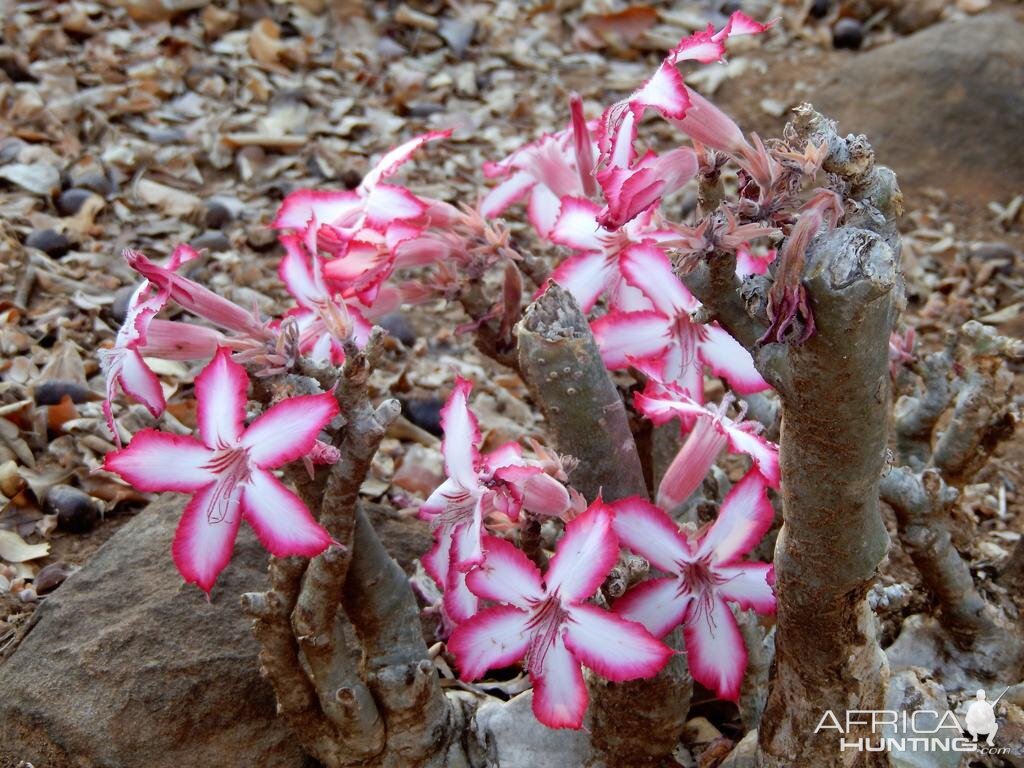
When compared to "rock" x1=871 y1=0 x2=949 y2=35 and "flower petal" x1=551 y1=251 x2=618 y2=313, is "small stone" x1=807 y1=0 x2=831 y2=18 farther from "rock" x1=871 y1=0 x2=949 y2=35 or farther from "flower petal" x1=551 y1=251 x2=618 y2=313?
"flower petal" x1=551 y1=251 x2=618 y2=313

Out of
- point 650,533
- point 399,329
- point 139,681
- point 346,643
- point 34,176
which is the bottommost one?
point 399,329

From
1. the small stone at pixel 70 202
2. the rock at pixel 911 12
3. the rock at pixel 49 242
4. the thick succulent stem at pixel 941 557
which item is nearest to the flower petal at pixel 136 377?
the thick succulent stem at pixel 941 557

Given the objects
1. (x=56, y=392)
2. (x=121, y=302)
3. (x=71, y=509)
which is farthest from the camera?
(x=121, y=302)

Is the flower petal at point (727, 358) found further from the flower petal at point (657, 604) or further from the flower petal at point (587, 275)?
the flower petal at point (657, 604)

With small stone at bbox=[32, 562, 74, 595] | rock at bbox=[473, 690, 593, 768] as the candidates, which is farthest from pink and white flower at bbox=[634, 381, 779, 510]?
small stone at bbox=[32, 562, 74, 595]

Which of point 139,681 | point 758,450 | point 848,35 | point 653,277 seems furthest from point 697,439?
point 848,35

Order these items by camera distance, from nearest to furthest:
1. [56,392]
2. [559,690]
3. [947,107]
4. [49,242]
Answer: [559,690]
[56,392]
[49,242]
[947,107]

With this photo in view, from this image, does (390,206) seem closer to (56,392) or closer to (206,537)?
(206,537)

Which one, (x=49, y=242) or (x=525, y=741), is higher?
(x=525, y=741)
